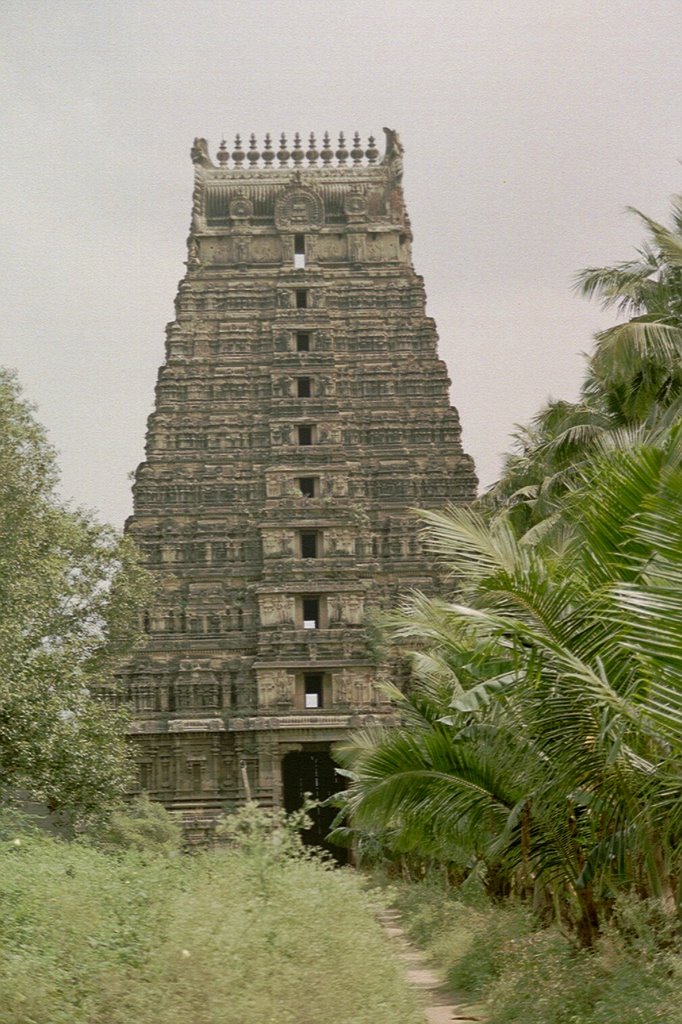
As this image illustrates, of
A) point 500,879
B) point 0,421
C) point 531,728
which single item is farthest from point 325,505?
point 531,728

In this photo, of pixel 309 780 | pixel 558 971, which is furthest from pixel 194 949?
Result: pixel 309 780

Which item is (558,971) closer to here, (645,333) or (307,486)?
(645,333)

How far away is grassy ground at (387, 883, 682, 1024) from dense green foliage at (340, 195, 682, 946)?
391 mm

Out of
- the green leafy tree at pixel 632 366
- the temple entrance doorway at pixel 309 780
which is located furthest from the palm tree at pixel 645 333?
the temple entrance doorway at pixel 309 780

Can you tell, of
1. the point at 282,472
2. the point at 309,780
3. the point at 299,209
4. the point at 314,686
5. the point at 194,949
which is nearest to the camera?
the point at 194,949

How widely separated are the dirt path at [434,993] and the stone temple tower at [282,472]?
14.2 m

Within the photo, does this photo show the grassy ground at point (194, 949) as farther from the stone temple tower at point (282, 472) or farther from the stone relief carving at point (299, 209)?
the stone relief carving at point (299, 209)

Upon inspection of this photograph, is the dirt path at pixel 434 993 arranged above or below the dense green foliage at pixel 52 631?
below

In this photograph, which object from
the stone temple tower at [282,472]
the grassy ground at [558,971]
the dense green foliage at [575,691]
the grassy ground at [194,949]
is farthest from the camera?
the stone temple tower at [282,472]

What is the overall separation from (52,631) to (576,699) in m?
23.6

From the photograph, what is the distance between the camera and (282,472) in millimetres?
41719

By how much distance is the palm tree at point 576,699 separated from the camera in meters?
8.30

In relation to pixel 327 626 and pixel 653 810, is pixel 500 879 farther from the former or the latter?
pixel 327 626

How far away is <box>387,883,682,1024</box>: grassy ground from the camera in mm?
10062
